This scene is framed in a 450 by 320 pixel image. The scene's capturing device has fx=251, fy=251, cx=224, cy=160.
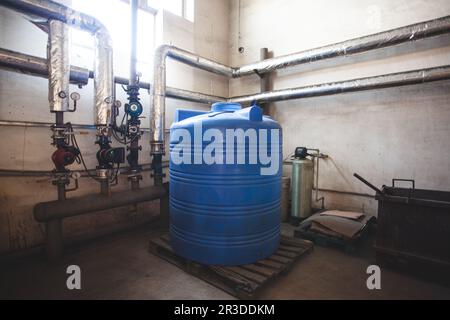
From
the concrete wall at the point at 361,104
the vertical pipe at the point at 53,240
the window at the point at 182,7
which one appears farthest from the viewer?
the window at the point at 182,7

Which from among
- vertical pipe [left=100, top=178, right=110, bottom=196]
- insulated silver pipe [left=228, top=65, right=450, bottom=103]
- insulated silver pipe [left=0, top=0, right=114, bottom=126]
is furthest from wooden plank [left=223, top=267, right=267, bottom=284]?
insulated silver pipe [left=228, top=65, right=450, bottom=103]

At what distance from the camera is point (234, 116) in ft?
6.61

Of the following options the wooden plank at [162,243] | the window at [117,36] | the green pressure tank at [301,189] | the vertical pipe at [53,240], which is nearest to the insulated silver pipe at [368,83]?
the green pressure tank at [301,189]

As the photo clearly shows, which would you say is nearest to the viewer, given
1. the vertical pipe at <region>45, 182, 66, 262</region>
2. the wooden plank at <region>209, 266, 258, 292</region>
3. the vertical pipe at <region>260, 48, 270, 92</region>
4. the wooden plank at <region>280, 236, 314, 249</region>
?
the wooden plank at <region>209, 266, 258, 292</region>

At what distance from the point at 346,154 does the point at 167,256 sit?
2.67 metres

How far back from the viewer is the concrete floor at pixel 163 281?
1843mm

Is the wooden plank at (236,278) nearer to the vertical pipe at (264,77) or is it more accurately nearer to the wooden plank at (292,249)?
the wooden plank at (292,249)

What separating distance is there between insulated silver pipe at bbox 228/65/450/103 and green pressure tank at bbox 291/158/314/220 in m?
0.94

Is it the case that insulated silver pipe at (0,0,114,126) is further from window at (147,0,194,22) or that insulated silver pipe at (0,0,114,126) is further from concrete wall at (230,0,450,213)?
concrete wall at (230,0,450,213)

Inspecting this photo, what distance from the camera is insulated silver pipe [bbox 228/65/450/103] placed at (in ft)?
8.55

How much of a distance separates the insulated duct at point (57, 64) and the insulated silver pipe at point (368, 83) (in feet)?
8.36

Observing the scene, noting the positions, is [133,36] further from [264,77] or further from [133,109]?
[264,77]
